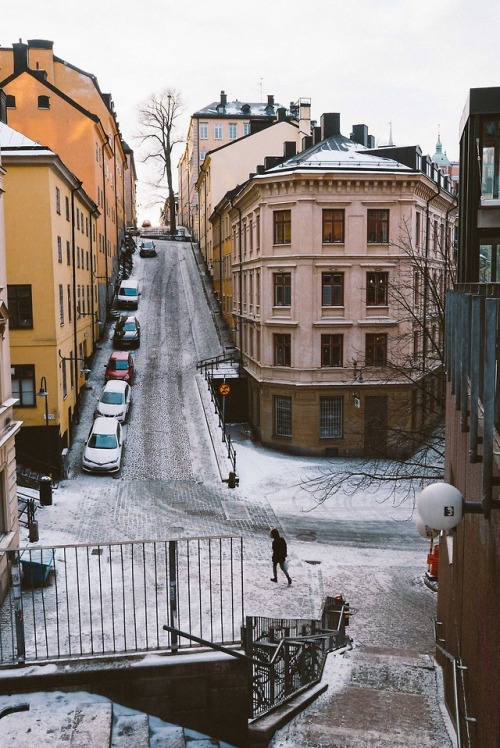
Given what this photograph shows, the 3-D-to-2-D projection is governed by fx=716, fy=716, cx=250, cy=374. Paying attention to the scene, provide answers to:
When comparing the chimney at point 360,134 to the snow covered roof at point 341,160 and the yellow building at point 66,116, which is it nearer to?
the snow covered roof at point 341,160

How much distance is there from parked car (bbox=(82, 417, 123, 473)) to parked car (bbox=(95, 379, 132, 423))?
2547 mm

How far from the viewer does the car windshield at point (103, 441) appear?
27.3m

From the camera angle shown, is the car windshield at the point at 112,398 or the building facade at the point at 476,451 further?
the car windshield at the point at 112,398

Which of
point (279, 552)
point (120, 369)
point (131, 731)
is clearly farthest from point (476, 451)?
point (120, 369)

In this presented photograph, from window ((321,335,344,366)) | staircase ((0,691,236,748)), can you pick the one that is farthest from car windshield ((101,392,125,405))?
staircase ((0,691,236,748))

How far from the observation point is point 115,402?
32188 millimetres

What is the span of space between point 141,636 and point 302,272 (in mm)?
23986

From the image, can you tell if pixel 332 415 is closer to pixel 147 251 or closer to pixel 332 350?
pixel 332 350

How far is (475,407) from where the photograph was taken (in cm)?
561

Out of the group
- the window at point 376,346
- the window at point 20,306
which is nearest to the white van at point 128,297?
the window at point 376,346

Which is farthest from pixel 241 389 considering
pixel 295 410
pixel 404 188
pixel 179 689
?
pixel 179 689

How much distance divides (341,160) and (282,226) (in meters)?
4.01

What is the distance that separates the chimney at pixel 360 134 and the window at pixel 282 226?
12362 mm

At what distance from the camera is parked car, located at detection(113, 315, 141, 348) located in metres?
43.2
